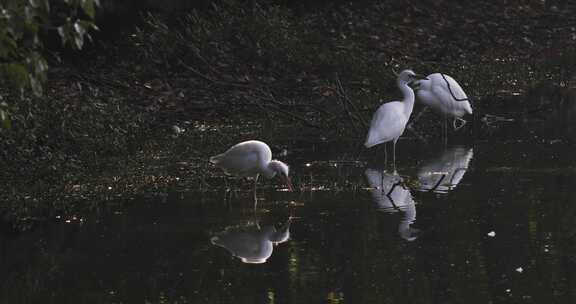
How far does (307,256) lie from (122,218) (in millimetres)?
2249

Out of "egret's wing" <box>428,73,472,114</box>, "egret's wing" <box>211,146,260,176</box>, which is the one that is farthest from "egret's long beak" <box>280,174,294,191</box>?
"egret's wing" <box>428,73,472,114</box>

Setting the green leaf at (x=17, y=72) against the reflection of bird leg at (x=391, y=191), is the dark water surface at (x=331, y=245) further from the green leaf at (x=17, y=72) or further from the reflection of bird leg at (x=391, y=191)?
the green leaf at (x=17, y=72)

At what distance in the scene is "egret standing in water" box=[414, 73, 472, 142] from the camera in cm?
1459

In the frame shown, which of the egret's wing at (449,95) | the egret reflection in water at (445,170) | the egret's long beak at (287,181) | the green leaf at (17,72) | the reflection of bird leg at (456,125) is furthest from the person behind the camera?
the reflection of bird leg at (456,125)

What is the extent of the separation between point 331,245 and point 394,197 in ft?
6.49

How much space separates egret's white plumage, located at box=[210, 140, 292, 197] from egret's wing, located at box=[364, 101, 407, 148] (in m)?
2.08

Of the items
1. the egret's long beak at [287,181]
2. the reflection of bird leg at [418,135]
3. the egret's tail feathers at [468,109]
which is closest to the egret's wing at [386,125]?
the reflection of bird leg at [418,135]

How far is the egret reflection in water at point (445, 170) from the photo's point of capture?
10852mm

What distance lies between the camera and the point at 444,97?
1460 cm

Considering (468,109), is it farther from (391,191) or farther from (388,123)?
(391,191)

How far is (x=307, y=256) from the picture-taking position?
816cm

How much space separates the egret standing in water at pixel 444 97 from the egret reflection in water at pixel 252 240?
560 cm

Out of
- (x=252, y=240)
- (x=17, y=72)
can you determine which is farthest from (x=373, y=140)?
(x=17, y=72)

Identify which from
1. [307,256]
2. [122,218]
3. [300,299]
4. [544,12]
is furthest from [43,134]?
[544,12]
